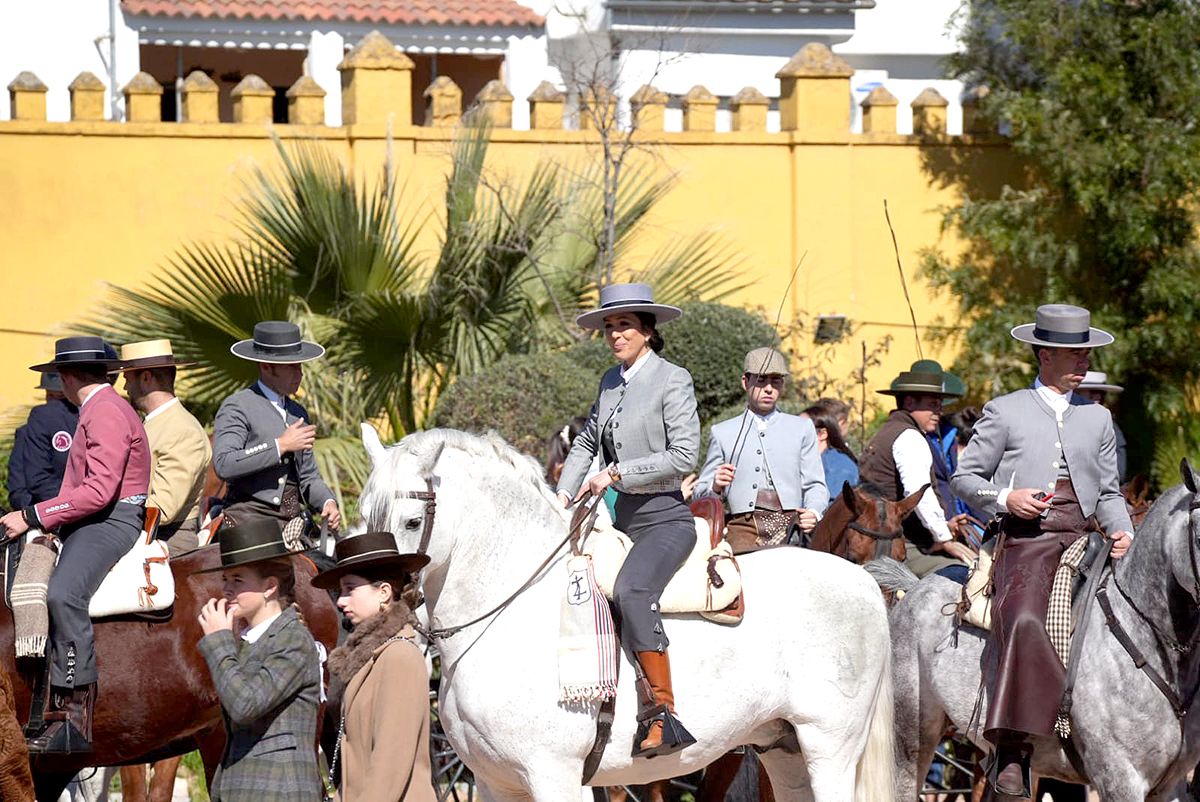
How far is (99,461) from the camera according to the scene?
25.7 feet

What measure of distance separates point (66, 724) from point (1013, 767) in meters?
4.18

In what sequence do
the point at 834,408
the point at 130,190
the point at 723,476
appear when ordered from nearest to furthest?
1. the point at 723,476
2. the point at 834,408
3. the point at 130,190

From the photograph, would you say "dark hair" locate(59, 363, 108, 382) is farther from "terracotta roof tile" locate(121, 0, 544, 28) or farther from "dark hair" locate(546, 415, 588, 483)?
"terracotta roof tile" locate(121, 0, 544, 28)

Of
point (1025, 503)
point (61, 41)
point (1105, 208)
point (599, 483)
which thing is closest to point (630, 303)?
point (599, 483)

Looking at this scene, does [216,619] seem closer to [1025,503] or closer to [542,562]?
[542,562]

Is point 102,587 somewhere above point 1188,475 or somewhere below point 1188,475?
below

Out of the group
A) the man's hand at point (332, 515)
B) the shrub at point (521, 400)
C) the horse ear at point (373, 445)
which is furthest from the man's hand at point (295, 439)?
the shrub at point (521, 400)

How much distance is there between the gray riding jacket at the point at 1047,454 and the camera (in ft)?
24.3

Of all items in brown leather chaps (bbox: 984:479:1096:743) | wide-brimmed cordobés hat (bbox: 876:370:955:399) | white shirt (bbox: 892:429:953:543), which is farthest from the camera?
wide-brimmed cordobés hat (bbox: 876:370:955:399)

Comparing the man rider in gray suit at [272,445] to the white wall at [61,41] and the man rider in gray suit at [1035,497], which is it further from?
the white wall at [61,41]

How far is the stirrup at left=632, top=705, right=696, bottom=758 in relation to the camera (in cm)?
674

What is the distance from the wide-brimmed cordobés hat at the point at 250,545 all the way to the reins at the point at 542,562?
2.57 feet

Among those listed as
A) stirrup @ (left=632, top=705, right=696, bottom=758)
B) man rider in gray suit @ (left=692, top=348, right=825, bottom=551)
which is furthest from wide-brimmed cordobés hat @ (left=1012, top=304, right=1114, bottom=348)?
stirrup @ (left=632, top=705, right=696, bottom=758)

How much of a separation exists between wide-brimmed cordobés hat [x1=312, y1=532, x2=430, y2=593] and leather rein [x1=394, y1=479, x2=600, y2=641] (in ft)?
2.13
